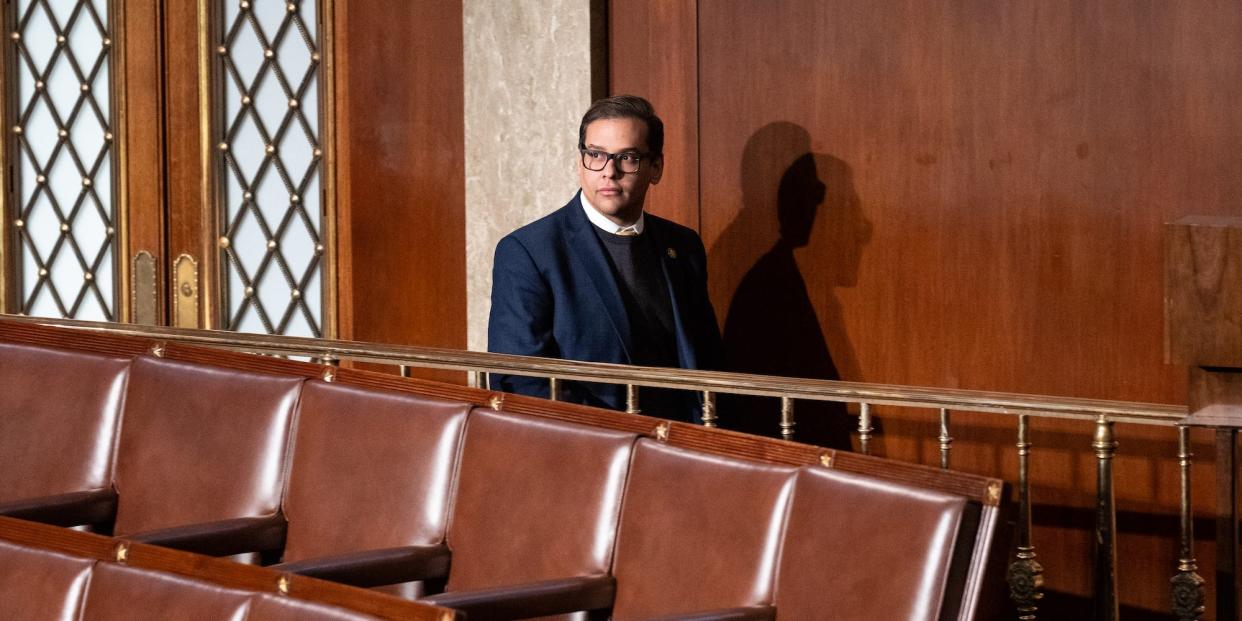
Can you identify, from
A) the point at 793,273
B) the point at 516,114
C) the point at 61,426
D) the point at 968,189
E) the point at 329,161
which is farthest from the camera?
the point at 329,161

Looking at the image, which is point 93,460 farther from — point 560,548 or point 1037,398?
point 1037,398

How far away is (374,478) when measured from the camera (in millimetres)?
2408

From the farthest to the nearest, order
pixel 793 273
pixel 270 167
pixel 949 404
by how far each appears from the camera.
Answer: pixel 270 167
pixel 793 273
pixel 949 404

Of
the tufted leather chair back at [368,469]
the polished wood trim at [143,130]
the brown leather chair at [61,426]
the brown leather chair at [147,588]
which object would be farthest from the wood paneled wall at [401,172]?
the brown leather chair at [147,588]

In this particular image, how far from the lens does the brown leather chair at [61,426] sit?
270 cm

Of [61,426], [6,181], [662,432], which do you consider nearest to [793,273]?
[662,432]

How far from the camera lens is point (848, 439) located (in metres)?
3.96

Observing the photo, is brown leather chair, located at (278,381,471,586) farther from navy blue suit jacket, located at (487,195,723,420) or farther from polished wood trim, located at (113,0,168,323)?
polished wood trim, located at (113,0,168,323)

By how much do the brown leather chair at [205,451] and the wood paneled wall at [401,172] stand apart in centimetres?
193

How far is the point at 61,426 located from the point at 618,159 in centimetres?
122

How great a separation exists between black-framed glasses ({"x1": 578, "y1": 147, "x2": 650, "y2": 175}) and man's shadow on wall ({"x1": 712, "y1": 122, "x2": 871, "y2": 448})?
89cm

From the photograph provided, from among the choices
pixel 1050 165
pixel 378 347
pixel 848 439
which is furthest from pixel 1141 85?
pixel 378 347

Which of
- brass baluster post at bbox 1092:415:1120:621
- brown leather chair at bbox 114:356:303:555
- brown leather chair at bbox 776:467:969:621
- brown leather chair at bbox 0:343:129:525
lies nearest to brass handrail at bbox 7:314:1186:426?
brass baluster post at bbox 1092:415:1120:621

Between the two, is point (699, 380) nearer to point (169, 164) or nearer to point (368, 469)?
point (368, 469)
